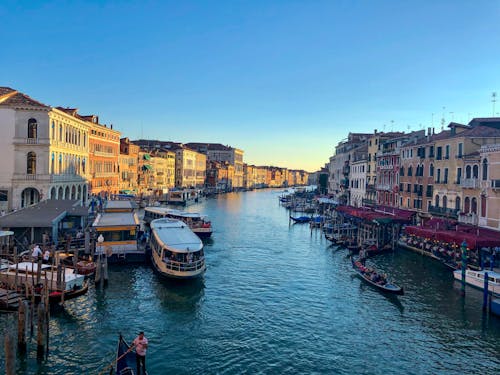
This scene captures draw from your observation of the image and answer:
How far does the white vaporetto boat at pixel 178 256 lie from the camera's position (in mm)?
23688

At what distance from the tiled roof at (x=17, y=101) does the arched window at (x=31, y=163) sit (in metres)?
4.00

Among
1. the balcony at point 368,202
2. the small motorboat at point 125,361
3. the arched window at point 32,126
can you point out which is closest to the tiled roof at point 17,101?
the arched window at point 32,126

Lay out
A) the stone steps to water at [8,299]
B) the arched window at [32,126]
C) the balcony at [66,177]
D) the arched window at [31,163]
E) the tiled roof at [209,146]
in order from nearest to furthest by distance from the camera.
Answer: the stone steps to water at [8,299]
the arched window at [32,126]
the arched window at [31,163]
the balcony at [66,177]
the tiled roof at [209,146]

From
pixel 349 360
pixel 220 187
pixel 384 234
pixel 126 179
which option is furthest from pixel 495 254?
pixel 220 187

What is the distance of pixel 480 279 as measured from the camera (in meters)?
24.3

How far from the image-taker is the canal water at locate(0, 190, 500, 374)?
15102mm

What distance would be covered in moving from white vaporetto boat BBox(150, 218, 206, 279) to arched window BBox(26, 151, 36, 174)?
→ 15.9 meters

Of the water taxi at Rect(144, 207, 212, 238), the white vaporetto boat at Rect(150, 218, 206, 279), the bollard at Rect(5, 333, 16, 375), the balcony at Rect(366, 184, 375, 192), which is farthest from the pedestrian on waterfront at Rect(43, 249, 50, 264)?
the balcony at Rect(366, 184, 375, 192)

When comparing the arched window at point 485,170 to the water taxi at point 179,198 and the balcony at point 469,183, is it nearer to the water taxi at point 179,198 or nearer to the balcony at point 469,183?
the balcony at point 469,183

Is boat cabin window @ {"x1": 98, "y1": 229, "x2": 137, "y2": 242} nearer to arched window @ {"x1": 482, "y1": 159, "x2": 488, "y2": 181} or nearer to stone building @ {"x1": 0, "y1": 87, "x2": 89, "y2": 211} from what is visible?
stone building @ {"x1": 0, "y1": 87, "x2": 89, "y2": 211}

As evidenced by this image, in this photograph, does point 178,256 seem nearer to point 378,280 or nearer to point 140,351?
point 140,351

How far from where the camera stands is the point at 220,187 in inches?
5394

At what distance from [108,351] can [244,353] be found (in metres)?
4.93

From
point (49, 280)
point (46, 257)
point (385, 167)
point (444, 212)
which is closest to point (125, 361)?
point (49, 280)
